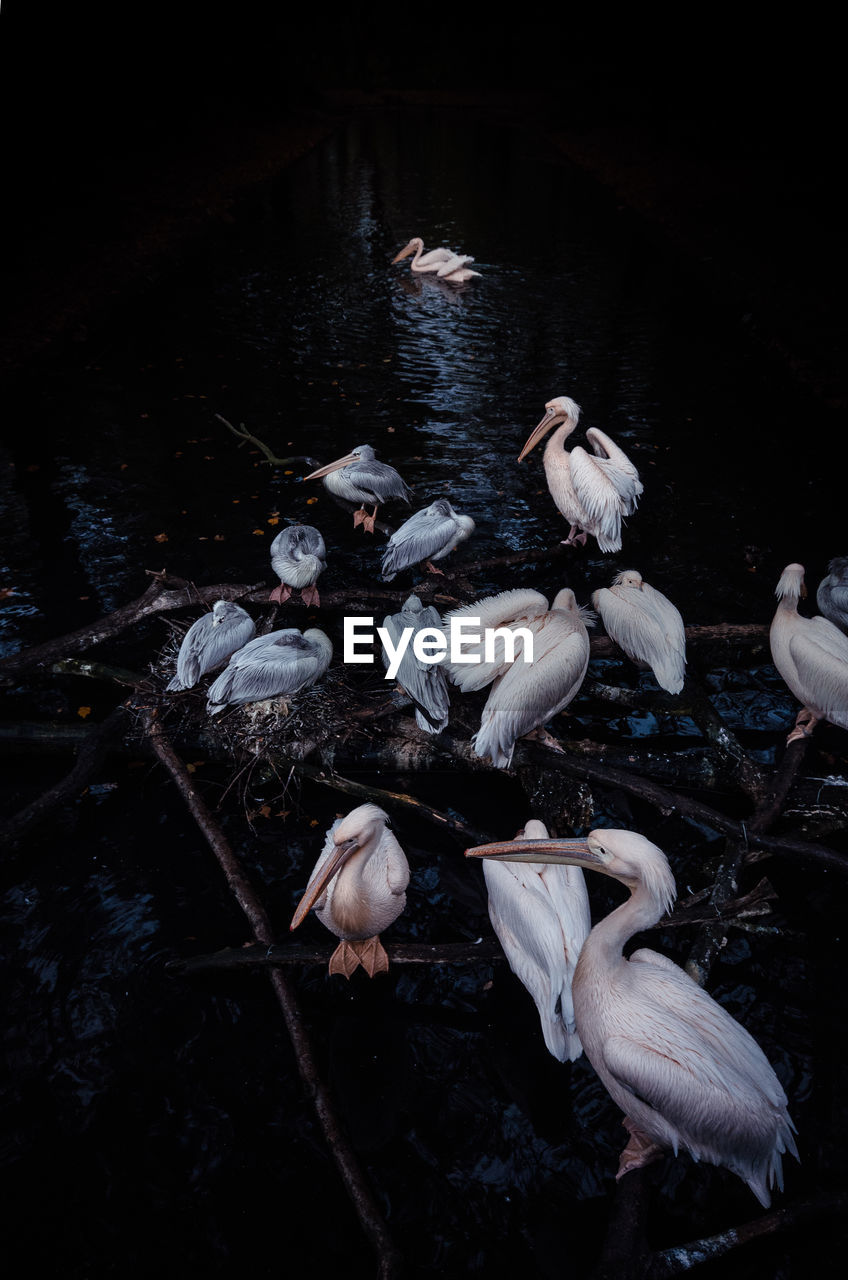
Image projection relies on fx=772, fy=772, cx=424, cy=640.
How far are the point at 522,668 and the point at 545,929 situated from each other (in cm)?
127

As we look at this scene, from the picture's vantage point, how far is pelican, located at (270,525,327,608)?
16.3ft

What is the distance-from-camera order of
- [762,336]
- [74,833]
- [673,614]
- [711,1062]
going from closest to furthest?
1. [711,1062]
2. [74,833]
3. [673,614]
4. [762,336]

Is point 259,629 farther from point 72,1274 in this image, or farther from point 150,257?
point 150,257

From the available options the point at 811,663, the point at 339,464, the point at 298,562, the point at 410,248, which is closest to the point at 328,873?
the point at 298,562

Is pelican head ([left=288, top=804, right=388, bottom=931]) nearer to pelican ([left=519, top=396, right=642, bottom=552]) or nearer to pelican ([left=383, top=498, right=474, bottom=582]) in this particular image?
pelican ([left=383, top=498, right=474, bottom=582])

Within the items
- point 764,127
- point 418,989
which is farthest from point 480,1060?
point 764,127

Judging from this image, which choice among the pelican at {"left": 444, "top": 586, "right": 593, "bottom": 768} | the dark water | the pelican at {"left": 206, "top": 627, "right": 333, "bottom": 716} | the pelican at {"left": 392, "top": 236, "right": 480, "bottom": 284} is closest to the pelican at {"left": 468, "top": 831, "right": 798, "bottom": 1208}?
the dark water

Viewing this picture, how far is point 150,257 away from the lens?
13875 millimetres

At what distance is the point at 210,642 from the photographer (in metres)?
4.18

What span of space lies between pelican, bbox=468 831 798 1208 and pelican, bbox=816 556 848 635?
9.56ft

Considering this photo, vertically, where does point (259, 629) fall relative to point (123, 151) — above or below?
below

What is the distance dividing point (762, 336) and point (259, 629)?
33.0 feet

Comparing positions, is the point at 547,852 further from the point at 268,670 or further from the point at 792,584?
the point at 792,584

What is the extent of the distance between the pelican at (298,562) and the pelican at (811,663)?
9.06ft
